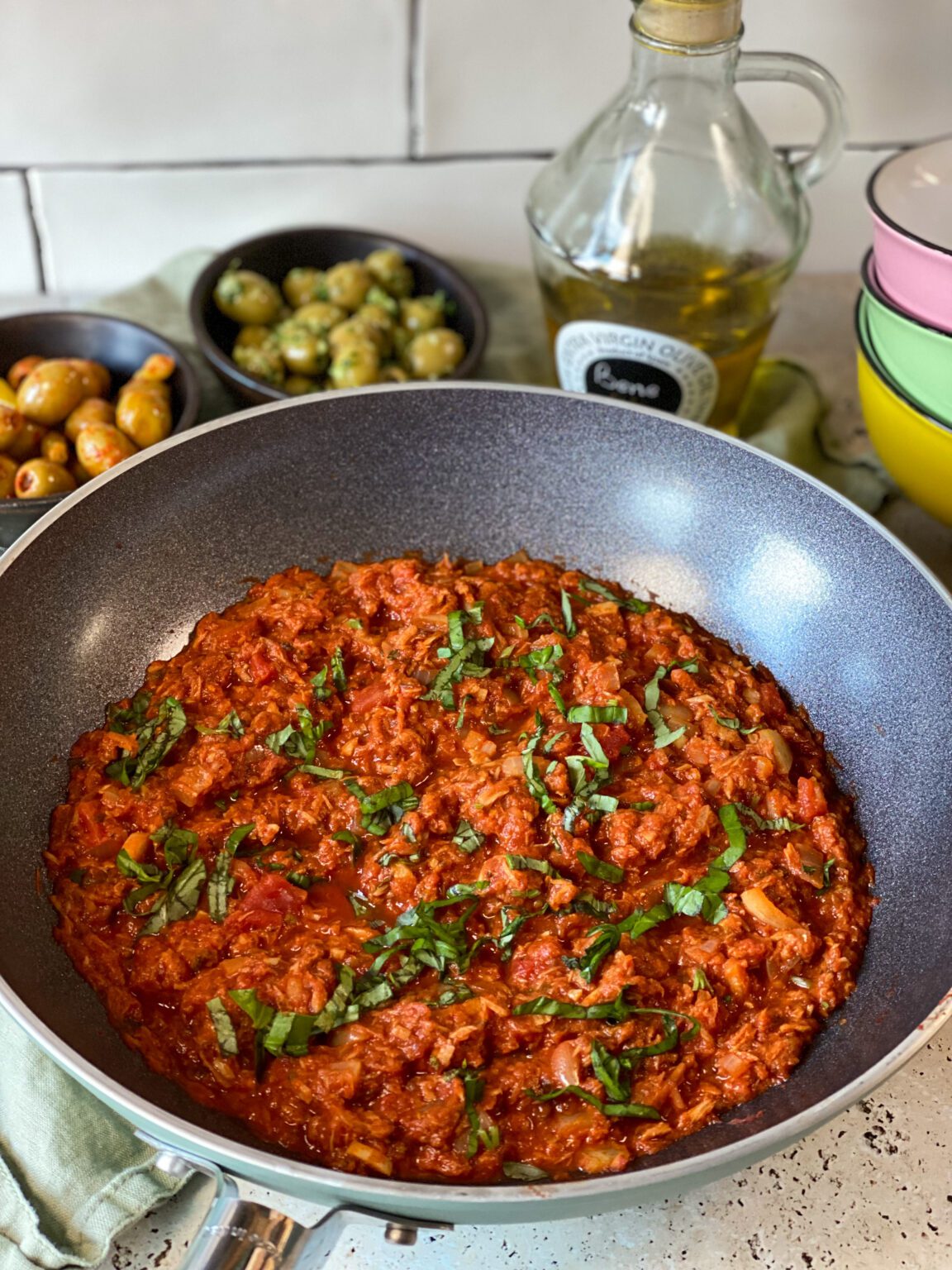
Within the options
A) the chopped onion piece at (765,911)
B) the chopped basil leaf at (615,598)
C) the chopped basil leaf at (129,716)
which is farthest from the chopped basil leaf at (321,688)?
the chopped onion piece at (765,911)

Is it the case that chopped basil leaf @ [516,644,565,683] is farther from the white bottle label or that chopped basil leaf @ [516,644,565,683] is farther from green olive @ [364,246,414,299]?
green olive @ [364,246,414,299]

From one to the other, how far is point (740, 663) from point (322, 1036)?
991mm

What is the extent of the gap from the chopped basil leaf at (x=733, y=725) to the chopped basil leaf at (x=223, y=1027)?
902mm

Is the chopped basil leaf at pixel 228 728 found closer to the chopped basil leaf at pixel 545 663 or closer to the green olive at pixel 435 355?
the chopped basil leaf at pixel 545 663

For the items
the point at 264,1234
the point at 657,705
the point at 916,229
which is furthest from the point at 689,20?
the point at 264,1234

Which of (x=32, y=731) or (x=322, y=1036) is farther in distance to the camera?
(x=32, y=731)

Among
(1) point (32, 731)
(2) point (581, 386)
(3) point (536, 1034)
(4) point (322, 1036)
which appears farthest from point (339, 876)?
(2) point (581, 386)

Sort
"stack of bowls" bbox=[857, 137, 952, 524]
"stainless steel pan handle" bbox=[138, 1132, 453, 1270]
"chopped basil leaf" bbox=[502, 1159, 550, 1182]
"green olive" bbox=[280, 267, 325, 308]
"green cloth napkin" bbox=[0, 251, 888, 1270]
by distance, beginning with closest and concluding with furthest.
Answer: "stainless steel pan handle" bbox=[138, 1132, 453, 1270]
"chopped basil leaf" bbox=[502, 1159, 550, 1182]
"green cloth napkin" bbox=[0, 251, 888, 1270]
"stack of bowls" bbox=[857, 137, 952, 524]
"green olive" bbox=[280, 267, 325, 308]

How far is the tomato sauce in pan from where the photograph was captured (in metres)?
1.63

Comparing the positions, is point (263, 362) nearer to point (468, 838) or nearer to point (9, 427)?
point (9, 427)

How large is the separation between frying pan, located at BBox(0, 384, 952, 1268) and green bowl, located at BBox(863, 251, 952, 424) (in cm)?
34

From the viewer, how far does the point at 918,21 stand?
9.66ft

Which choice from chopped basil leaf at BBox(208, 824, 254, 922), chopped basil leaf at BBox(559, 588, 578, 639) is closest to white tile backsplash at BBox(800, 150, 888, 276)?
chopped basil leaf at BBox(559, 588, 578, 639)

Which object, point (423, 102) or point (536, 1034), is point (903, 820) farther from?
point (423, 102)
